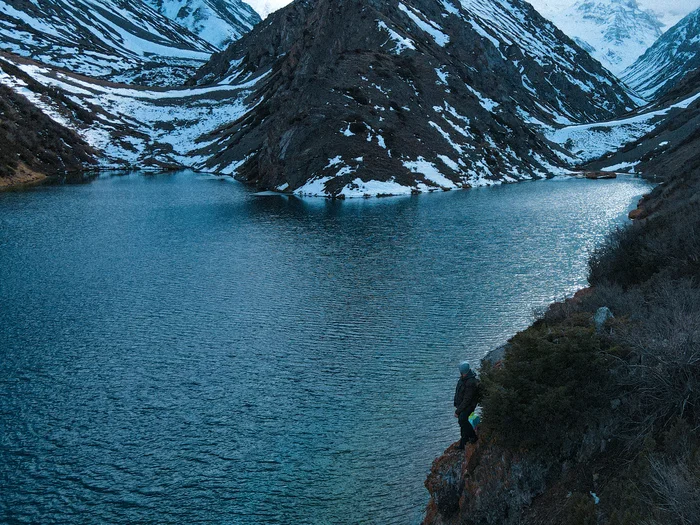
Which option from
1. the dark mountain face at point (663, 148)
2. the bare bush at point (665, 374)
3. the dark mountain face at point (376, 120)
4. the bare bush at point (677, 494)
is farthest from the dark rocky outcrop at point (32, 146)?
the dark mountain face at point (663, 148)

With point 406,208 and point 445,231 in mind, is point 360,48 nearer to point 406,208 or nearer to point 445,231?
point 406,208

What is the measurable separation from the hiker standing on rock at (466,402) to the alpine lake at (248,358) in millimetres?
2352

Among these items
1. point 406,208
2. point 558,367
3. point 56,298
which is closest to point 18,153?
point 406,208

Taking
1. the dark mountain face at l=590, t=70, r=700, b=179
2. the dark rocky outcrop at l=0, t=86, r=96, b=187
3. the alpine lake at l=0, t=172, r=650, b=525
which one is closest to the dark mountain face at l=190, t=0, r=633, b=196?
the dark mountain face at l=590, t=70, r=700, b=179

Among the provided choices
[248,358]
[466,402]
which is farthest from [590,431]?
[248,358]

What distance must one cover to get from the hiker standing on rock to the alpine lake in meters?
2.35

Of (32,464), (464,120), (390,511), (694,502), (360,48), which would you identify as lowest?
(32,464)

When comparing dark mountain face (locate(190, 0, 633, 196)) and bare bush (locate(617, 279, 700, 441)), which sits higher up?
dark mountain face (locate(190, 0, 633, 196))

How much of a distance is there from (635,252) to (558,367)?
1183cm

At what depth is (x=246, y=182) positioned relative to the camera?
101438 mm

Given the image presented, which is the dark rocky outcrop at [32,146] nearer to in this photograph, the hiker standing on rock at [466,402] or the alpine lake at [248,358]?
the alpine lake at [248,358]

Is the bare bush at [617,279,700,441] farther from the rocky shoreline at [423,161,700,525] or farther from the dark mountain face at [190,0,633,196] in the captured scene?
the dark mountain face at [190,0,633,196]

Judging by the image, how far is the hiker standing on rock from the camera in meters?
13.6

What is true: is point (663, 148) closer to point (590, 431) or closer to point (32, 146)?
point (590, 431)
